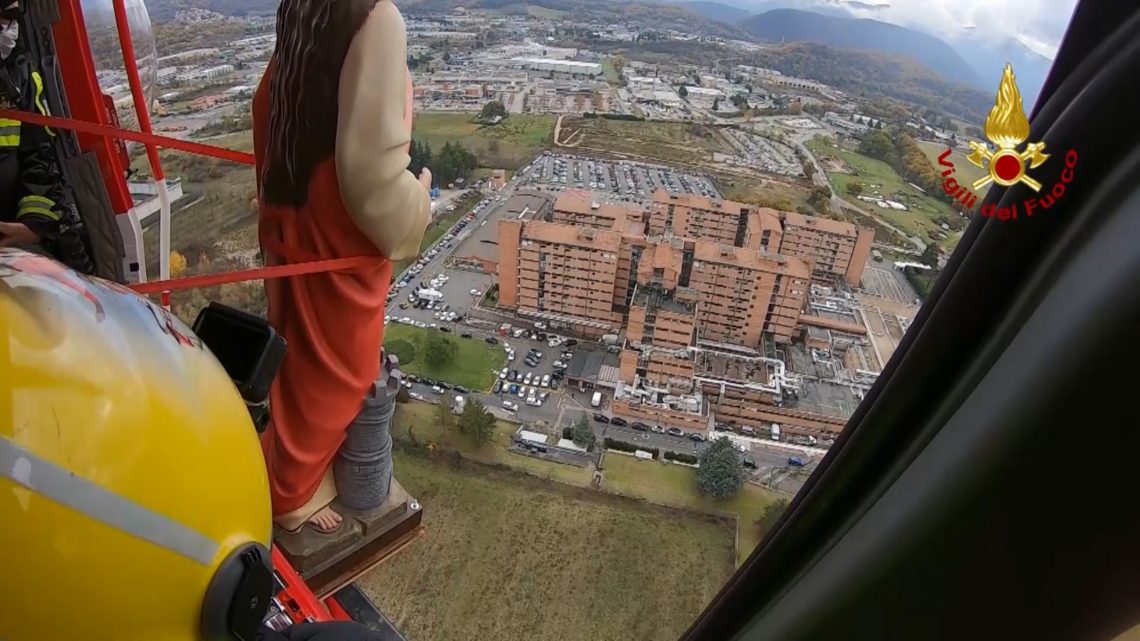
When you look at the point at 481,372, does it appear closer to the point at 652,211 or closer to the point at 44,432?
the point at 652,211

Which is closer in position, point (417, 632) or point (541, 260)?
point (417, 632)

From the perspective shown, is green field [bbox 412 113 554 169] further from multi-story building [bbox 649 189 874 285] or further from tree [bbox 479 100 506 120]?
multi-story building [bbox 649 189 874 285]

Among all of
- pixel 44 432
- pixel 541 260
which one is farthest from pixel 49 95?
pixel 541 260

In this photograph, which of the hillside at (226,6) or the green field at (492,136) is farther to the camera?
the green field at (492,136)

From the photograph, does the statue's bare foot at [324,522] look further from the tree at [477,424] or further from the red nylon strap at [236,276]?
the tree at [477,424]

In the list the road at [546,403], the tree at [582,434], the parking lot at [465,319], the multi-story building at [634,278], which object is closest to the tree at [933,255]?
the road at [546,403]

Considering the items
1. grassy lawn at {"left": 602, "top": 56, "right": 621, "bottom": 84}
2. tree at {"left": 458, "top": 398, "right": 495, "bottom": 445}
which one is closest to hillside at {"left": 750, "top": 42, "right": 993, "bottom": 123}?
grassy lawn at {"left": 602, "top": 56, "right": 621, "bottom": 84}

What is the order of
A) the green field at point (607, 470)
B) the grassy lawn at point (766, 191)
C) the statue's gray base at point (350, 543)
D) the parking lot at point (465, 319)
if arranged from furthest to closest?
1. the grassy lawn at point (766, 191)
2. the parking lot at point (465, 319)
3. the green field at point (607, 470)
4. the statue's gray base at point (350, 543)
